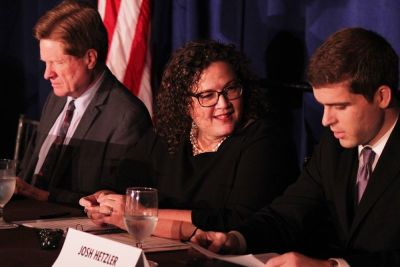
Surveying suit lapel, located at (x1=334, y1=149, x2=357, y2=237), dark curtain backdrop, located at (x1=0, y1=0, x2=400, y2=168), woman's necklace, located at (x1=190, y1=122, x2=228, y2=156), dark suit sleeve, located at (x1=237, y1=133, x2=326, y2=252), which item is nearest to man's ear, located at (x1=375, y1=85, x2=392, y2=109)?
suit lapel, located at (x1=334, y1=149, x2=357, y2=237)

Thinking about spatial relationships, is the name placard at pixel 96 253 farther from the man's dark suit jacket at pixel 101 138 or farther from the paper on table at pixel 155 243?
the man's dark suit jacket at pixel 101 138

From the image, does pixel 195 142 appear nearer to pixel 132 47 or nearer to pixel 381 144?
pixel 381 144

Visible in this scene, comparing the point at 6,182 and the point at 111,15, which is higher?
the point at 111,15

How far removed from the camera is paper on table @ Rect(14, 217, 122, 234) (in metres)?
2.47

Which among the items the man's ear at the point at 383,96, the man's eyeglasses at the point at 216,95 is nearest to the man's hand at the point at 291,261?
the man's ear at the point at 383,96

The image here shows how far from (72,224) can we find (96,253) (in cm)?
66

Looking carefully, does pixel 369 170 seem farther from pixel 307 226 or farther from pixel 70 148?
pixel 70 148

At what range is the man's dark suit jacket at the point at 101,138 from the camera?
3531mm

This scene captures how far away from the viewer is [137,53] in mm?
4578

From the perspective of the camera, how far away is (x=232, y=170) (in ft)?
9.59

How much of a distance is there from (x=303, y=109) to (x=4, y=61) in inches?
121

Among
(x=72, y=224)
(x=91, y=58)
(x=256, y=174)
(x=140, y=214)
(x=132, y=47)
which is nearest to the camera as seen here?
(x=140, y=214)

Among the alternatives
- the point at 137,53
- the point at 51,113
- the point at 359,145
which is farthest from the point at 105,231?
the point at 137,53

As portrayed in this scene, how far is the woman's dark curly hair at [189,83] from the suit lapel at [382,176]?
0.72m
